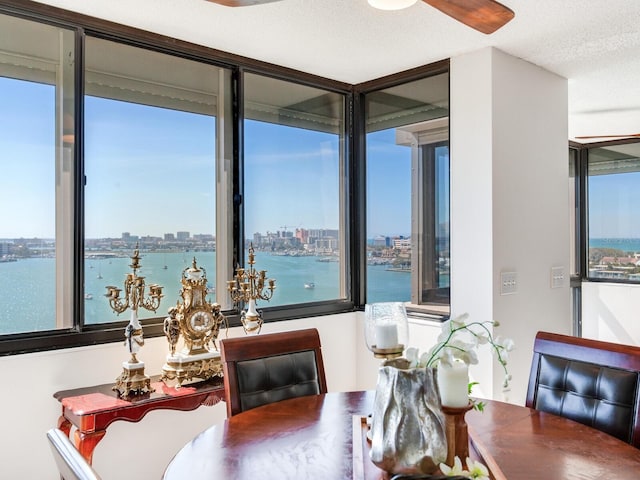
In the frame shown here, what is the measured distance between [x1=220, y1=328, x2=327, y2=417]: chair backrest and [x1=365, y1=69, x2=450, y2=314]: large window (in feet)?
4.55

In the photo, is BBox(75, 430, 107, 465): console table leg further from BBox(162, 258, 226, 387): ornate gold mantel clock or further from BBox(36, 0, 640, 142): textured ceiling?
BBox(36, 0, 640, 142): textured ceiling

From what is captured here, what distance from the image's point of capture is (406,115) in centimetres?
368

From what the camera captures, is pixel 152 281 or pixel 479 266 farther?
pixel 479 266

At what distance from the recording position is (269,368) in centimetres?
211

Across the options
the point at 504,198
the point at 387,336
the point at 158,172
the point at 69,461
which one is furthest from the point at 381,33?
the point at 69,461


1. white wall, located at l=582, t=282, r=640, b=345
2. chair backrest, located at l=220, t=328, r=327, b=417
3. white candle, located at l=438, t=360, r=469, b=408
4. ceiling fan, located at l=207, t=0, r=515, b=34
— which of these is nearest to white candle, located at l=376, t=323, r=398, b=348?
white candle, located at l=438, t=360, r=469, b=408

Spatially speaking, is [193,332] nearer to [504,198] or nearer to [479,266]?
[479,266]

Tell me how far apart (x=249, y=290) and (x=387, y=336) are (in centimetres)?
161

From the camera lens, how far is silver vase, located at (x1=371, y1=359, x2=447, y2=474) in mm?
1154

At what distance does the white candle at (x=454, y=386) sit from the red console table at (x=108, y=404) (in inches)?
56.8

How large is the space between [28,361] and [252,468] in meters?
1.54

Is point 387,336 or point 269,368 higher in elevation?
point 387,336

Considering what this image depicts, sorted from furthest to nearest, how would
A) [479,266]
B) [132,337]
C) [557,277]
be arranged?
[557,277] < [479,266] < [132,337]

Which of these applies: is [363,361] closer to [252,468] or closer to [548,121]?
[548,121]
